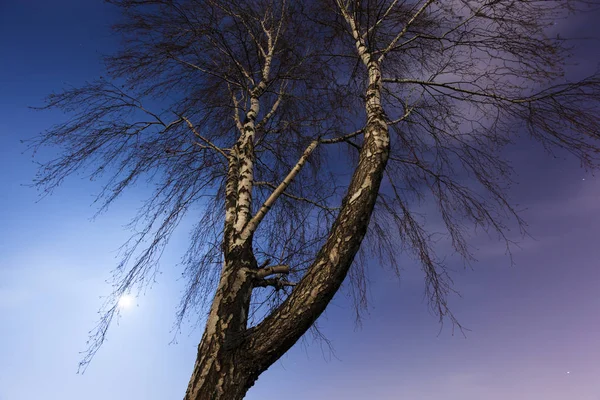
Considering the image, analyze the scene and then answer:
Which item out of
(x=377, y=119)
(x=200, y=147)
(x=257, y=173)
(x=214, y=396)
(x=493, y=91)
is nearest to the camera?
(x=214, y=396)

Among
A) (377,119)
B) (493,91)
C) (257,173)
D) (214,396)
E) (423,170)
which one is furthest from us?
(257,173)

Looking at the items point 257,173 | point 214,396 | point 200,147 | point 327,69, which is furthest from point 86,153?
point 327,69

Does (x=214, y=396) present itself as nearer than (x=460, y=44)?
Yes

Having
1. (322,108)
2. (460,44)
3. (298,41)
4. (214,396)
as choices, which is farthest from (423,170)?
(298,41)

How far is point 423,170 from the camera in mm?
3322

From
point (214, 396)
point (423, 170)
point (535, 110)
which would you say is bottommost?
point (214, 396)

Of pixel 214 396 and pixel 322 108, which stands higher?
pixel 322 108

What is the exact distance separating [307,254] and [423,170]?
1.36 meters

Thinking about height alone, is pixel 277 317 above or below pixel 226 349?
above

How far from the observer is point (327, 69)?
14.8ft

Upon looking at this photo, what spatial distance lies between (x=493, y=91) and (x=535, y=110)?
39 centimetres

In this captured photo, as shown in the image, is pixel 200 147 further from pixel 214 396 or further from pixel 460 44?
pixel 460 44

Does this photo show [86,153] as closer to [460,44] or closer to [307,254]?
[307,254]

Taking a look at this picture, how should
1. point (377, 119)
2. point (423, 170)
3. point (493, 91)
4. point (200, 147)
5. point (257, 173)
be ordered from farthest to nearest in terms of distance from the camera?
point (257, 173) → point (200, 147) → point (423, 170) → point (493, 91) → point (377, 119)
